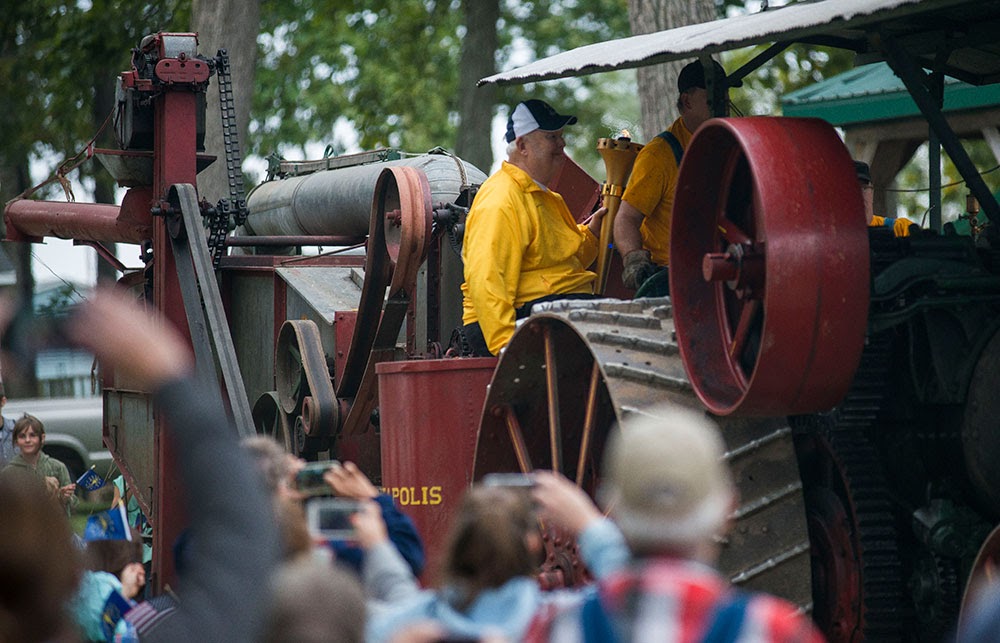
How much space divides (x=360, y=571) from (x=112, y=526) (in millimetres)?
1944

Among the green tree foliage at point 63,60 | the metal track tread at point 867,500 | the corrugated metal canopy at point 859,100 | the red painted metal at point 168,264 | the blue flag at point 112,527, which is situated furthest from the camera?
the green tree foliage at point 63,60

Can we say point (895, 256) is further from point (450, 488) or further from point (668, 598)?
point (668, 598)

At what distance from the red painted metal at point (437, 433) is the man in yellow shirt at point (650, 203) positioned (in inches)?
28.3

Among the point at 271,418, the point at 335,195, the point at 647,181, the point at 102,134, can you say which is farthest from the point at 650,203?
the point at 102,134

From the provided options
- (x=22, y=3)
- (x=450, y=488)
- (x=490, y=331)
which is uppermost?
(x=22, y=3)

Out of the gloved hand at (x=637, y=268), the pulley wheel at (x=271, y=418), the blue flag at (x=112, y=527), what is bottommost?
the blue flag at (x=112, y=527)

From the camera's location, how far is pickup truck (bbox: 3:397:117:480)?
1675 cm

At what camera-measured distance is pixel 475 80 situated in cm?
1794

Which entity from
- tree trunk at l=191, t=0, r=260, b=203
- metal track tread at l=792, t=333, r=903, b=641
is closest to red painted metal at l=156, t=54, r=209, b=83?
metal track tread at l=792, t=333, r=903, b=641

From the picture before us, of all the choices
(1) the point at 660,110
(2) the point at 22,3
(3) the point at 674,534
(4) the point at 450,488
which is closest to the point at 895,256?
(4) the point at 450,488

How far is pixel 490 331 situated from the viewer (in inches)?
233

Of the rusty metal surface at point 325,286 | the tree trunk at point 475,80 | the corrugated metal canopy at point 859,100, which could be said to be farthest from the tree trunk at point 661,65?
the tree trunk at point 475,80

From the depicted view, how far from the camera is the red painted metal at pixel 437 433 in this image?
604cm

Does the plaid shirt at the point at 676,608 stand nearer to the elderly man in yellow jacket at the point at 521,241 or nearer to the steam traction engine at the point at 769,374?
the steam traction engine at the point at 769,374
